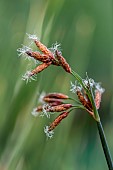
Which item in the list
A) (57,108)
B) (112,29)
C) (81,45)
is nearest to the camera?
(57,108)

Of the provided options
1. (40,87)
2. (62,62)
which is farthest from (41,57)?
(40,87)

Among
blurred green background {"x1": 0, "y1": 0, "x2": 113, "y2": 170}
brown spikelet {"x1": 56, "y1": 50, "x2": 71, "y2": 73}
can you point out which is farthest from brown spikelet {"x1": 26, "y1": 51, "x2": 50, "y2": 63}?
blurred green background {"x1": 0, "y1": 0, "x2": 113, "y2": 170}

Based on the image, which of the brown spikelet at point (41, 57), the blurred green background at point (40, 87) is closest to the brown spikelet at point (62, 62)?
the brown spikelet at point (41, 57)

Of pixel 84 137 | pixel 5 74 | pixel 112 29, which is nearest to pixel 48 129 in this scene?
pixel 5 74

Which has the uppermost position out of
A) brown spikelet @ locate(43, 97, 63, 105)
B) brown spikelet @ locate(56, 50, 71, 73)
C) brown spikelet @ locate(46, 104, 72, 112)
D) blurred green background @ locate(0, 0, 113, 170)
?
blurred green background @ locate(0, 0, 113, 170)

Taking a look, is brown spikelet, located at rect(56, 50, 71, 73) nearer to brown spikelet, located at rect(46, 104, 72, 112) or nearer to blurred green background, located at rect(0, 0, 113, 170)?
brown spikelet, located at rect(46, 104, 72, 112)

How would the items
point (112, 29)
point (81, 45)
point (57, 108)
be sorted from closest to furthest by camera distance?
point (57, 108) → point (81, 45) → point (112, 29)

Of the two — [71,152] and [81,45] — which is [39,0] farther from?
[71,152]

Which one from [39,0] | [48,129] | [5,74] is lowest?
[48,129]

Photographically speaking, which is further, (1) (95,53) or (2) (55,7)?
(1) (95,53)

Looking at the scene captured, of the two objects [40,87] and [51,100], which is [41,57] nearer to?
[51,100]
